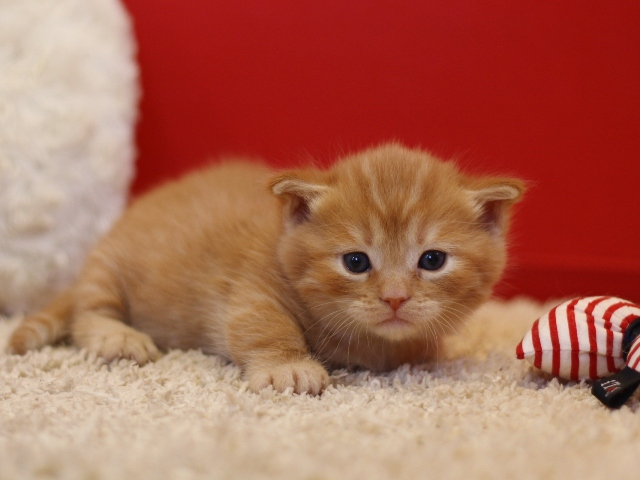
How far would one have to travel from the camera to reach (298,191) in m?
1.48

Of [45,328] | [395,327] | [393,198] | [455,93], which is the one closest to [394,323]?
[395,327]

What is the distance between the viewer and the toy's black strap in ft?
4.06

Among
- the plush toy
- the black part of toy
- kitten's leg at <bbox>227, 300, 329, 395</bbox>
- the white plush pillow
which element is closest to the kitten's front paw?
kitten's leg at <bbox>227, 300, 329, 395</bbox>

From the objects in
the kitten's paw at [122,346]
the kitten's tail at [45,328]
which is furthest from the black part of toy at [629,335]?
the kitten's tail at [45,328]

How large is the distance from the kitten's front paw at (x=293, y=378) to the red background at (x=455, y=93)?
98cm

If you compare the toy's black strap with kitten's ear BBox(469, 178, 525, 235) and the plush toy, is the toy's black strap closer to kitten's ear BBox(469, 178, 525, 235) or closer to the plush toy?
the plush toy

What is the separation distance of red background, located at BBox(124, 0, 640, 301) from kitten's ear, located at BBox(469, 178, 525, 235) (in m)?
0.62

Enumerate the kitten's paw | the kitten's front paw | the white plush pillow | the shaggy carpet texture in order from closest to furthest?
the shaggy carpet texture
the kitten's front paw
the kitten's paw
the white plush pillow

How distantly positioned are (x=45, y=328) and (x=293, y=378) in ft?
2.57

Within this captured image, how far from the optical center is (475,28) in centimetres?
218

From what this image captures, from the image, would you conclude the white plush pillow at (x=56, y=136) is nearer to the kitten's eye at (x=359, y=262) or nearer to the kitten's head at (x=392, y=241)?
the kitten's head at (x=392, y=241)

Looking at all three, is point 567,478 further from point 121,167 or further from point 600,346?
point 121,167

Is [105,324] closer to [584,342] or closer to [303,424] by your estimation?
[303,424]

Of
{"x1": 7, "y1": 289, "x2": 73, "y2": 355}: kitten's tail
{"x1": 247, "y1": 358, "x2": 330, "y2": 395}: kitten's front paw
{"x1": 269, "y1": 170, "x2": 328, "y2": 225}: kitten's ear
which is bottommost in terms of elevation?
{"x1": 7, "y1": 289, "x2": 73, "y2": 355}: kitten's tail
